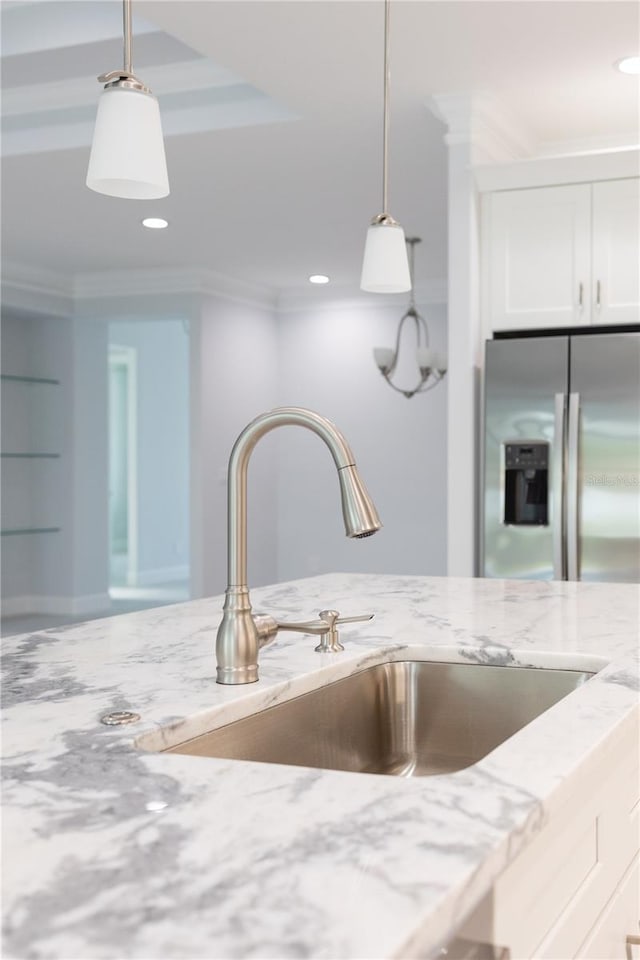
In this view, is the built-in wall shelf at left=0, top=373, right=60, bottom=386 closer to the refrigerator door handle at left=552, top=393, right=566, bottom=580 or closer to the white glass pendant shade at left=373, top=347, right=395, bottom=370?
the white glass pendant shade at left=373, top=347, right=395, bottom=370

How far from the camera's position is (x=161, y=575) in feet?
34.6

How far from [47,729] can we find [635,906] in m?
0.83

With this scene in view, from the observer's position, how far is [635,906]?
1373 mm

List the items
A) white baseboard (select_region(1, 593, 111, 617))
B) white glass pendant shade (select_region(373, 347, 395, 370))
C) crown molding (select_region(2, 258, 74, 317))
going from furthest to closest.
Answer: white baseboard (select_region(1, 593, 111, 617)) → crown molding (select_region(2, 258, 74, 317)) → white glass pendant shade (select_region(373, 347, 395, 370))

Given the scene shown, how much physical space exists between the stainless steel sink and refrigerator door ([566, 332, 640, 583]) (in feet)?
7.10

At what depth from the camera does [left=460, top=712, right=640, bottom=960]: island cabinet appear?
0.86m

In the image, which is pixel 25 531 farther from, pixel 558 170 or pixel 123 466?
pixel 558 170

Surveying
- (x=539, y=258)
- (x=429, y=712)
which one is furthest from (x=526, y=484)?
(x=429, y=712)

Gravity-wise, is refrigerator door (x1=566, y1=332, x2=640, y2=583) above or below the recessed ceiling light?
below

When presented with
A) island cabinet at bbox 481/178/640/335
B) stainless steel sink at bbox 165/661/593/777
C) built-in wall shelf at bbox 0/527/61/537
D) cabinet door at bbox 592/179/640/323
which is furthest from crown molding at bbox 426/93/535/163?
built-in wall shelf at bbox 0/527/61/537

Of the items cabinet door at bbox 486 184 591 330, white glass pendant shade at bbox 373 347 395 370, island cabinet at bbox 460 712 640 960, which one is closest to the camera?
island cabinet at bbox 460 712 640 960

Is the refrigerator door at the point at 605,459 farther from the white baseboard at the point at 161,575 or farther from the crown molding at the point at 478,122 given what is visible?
the white baseboard at the point at 161,575

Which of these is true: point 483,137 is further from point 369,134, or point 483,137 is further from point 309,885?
point 309,885

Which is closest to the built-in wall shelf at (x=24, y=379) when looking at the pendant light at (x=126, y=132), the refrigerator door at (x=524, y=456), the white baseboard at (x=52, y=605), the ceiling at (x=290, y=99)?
the ceiling at (x=290, y=99)
